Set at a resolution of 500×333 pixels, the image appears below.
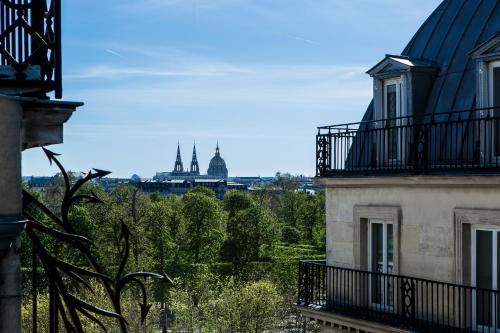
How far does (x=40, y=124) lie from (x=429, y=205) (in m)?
14.1

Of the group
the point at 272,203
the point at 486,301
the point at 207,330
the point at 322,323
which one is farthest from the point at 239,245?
the point at 272,203

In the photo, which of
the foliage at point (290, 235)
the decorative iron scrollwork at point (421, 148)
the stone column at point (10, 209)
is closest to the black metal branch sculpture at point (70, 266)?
the stone column at point (10, 209)

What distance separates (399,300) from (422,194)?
2.76 metres

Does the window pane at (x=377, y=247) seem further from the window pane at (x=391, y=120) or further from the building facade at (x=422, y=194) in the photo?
the window pane at (x=391, y=120)

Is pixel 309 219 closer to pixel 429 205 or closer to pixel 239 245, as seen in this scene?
pixel 239 245

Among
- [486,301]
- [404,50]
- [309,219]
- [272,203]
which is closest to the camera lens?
[486,301]

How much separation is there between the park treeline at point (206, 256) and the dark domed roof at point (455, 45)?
23853 millimetres

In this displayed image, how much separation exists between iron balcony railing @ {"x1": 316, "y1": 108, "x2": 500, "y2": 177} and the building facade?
1.2 inches

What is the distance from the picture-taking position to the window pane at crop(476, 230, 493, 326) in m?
16.3

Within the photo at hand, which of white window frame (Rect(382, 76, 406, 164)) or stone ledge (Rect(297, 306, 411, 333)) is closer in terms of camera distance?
stone ledge (Rect(297, 306, 411, 333))

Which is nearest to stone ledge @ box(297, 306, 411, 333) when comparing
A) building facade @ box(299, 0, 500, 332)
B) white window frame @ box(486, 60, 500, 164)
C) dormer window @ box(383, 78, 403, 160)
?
building facade @ box(299, 0, 500, 332)

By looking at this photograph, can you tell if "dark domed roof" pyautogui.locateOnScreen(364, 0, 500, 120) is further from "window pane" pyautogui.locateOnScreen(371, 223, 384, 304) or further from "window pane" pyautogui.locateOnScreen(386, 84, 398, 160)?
"window pane" pyautogui.locateOnScreen(371, 223, 384, 304)

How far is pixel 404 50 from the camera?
2116cm

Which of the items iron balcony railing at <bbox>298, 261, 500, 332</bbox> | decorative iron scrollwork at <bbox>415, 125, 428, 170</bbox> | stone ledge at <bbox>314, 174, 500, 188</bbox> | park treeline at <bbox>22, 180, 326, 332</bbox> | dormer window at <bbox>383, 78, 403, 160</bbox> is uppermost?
dormer window at <bbox>383, 78, 403, 160</bbox>
